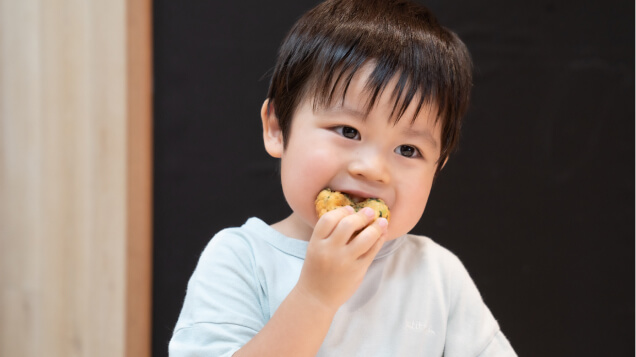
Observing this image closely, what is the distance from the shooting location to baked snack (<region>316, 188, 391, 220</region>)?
68 cm

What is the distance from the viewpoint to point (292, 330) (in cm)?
65

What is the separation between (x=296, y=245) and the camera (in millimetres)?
803

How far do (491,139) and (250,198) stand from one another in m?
0.51

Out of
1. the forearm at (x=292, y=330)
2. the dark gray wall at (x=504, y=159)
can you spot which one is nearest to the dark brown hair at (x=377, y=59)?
the forearm at (x=292, y=330)

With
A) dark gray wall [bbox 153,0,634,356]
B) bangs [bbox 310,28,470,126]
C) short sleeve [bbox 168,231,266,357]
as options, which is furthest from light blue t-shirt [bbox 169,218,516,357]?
dark gray wall [bbox 153,0,634,356]

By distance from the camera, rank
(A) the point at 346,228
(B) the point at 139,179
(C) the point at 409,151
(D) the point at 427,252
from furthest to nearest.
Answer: (B) the point at 139,179 → (D) the point at 427,252 → (C) the point at 409,151 → (A) the point at 346,228

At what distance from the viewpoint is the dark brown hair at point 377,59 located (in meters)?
0.71

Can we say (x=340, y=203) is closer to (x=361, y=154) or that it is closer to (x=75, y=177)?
(x=361, y=154)

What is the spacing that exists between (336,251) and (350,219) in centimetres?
4

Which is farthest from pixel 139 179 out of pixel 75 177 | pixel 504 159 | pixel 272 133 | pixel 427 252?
pixel 504 159

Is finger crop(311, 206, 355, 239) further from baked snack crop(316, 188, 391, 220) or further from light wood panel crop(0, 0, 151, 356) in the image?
light wood panel crop(0, 0, 151, 356)

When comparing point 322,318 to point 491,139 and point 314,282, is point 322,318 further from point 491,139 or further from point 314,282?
point 491,139

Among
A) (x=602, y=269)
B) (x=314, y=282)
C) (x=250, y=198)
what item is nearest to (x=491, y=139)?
(x=602, y=269)

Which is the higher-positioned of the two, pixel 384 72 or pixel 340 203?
pixel 384 72
